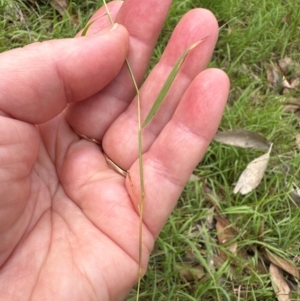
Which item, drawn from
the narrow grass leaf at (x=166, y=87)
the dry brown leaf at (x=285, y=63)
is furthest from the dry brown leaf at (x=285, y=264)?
the dry brown leaf at (x=285, y=63)

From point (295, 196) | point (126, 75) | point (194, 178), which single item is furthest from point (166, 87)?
point (295, 196)

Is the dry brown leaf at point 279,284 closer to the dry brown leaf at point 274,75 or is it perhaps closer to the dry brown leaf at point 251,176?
the dry brown leaf at point 251,176

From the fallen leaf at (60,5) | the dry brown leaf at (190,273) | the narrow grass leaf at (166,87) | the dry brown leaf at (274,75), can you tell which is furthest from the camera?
the dry brown leaf at (274,75)

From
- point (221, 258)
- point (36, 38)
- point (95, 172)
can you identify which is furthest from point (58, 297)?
point (36, 38)

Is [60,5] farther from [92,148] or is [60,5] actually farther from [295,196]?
[295,196]

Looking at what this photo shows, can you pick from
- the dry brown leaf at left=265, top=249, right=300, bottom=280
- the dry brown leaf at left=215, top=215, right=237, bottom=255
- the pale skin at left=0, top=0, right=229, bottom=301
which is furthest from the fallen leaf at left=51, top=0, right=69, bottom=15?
the dry brown leaf at left=265, top=249, right=300, bottom=280

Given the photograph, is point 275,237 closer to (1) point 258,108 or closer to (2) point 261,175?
(2) point 261,175
